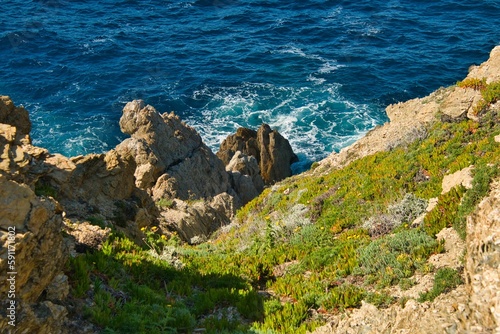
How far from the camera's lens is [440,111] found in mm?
24344

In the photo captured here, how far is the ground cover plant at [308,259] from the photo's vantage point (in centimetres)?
1205

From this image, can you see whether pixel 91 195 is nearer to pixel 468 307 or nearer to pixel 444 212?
pixel 444 212

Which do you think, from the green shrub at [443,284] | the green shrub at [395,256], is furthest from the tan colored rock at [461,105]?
the green shrub at [443,284]

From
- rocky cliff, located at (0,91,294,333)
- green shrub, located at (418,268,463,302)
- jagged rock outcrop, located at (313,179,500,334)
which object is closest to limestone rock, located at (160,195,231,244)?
rocky cliff, located at (0,91,294,333)

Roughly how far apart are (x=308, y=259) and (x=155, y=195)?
1731 cm

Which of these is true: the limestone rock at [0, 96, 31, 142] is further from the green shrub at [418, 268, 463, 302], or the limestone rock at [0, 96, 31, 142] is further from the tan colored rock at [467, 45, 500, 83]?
the tan colored rock at [467, 45, 500, 83]

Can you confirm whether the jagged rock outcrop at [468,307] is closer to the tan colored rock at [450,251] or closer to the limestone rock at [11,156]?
the tan colored rock at [450,251]

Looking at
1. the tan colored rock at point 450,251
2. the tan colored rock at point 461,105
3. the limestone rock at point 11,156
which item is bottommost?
the tan colored rock at point 450,251

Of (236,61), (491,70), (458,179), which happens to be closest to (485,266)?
(458,179)

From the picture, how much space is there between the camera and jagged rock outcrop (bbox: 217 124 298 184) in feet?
153

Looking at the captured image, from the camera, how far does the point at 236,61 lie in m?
62.8

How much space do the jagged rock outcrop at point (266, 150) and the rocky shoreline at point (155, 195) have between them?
3.6 inches

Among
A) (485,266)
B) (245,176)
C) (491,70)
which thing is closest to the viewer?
(485,266)

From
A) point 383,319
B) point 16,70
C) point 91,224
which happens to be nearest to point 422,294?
point 383,319
